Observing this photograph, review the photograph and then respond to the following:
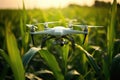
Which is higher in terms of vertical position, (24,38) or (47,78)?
(24,38)

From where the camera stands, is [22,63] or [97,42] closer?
[22,63]

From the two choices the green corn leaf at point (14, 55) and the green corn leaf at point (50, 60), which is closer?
the green corn leaf at point (14, 55)

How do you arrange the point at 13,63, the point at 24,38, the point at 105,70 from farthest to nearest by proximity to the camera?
the point at 24,38 < the point at 105,70 < the point at 13,63

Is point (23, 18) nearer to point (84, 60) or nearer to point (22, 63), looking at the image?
point (84, 60)

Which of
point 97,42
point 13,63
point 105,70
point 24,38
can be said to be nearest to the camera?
point 13,63

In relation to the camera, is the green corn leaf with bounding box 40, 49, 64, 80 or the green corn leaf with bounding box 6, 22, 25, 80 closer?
the green corn leaf with bounding box 6, 22, 25, 80

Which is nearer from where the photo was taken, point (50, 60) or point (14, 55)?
point (14, 55)

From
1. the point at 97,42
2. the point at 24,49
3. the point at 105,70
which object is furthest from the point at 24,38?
the point at 97,42

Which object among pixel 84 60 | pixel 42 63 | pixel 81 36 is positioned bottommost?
pixel 42 63
